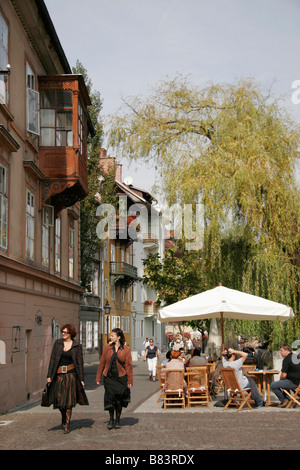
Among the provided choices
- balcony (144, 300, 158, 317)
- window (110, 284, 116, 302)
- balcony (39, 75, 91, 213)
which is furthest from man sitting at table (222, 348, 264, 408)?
balcony (144, 300, 158, 317)

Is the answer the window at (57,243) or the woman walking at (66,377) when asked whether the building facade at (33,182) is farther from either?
the woman walking at (66,377)

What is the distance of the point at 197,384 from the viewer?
48.4 ft

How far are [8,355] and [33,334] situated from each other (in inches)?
105

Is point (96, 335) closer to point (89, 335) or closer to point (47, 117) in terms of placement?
point (89, 335)

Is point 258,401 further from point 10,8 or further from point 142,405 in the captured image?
point 10,8

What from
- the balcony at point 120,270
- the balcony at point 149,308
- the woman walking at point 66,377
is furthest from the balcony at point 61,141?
the balcony at point 149,308

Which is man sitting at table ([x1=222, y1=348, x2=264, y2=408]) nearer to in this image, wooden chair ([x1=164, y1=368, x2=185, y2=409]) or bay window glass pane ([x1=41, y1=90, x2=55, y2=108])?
wooden chair ([x1=164, y1=368, x2=185, y2=409])

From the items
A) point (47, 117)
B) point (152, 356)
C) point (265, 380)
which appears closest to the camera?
point (265, 380)

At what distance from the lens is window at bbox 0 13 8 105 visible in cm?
1430

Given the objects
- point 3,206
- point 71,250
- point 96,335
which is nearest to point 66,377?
point 3,206

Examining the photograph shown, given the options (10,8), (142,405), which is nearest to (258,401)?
(142,405)

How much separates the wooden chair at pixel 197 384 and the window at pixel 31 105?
725 centimetres

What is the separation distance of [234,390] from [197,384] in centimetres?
126

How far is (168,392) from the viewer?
14.5 meters
